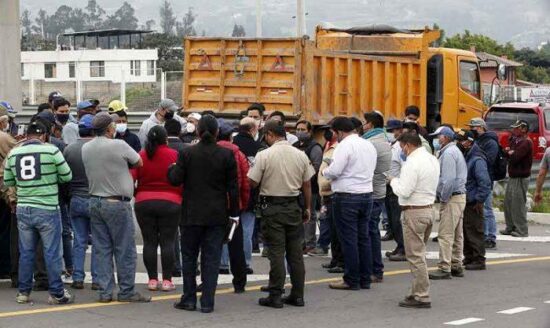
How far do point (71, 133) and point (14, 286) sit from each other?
2587 millimetres

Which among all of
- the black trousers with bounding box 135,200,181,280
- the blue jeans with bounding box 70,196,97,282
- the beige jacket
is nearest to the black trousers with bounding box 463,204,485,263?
the beige jacket

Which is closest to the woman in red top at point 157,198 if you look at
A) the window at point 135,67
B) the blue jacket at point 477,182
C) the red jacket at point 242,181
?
the red jacket at point 242,181

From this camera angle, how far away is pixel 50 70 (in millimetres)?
80188

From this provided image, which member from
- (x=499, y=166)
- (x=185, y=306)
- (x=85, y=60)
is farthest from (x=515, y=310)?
(x=85, y=60)

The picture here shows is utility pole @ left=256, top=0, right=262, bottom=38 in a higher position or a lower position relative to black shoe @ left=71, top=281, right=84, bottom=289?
higher

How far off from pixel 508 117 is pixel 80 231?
18.7 m

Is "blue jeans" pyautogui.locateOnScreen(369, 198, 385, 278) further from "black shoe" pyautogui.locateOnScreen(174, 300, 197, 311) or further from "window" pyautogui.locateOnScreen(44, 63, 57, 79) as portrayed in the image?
"window" pyautogui.locateOnScreen(44, 63, 57, 79)

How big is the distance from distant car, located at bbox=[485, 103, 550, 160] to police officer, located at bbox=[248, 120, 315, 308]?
56.6ft

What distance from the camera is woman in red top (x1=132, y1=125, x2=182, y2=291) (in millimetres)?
12266

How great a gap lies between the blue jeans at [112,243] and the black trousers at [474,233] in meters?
4.77

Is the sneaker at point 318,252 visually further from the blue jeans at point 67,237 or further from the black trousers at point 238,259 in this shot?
the blue jeans at point 67,237

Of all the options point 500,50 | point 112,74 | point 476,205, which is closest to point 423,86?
point 476,205

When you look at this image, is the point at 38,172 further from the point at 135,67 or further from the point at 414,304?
the point at 135,67

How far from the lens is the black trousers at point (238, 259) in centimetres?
1259
